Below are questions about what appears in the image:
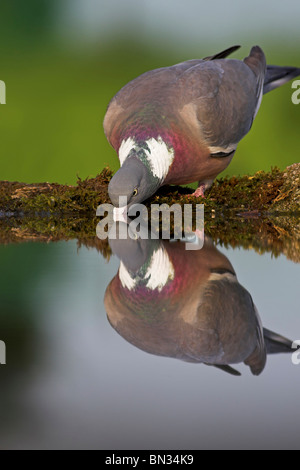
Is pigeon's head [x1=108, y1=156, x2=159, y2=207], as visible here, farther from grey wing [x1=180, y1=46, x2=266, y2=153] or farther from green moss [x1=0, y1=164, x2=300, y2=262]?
grey wing [x1=180, y1=46, x2=266, y2=153]

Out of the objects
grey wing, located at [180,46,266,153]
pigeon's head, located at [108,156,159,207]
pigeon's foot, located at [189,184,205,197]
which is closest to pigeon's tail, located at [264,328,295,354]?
pigeon's head, located at [108,156,159,207]

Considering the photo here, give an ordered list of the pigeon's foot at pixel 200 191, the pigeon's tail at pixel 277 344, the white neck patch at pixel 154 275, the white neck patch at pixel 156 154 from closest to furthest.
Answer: the pigeon's tail at pixel 277 344, the white neck patch at pixel 154 275, the white neck patch at pixel 156 154, the pigeon's foot at pixel 200 191

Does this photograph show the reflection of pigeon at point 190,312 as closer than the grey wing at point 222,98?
Yes

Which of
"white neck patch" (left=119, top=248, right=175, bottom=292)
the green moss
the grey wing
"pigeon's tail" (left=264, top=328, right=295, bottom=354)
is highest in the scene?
the grey wing

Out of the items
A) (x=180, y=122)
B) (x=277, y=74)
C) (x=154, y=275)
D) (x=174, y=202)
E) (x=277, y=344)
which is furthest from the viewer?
(x=277, y=74)

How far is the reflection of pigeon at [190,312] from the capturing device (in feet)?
3.64

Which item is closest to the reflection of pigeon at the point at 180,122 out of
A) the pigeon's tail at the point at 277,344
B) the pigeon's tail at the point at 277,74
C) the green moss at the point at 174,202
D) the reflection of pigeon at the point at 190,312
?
the green moss at the point at 174,202

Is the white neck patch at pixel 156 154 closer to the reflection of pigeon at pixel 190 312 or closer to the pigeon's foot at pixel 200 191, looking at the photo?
the pigeon's foot at pixel 200 191

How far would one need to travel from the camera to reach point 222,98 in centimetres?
387

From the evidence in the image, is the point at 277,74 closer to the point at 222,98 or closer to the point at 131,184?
the point at 222,98

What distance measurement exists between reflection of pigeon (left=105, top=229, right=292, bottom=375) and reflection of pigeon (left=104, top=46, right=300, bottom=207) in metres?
1.52

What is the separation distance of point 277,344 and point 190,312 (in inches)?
10.3

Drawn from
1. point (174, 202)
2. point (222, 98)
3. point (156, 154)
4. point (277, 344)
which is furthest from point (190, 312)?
point (222, 98)

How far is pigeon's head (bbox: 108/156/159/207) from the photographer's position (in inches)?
127
